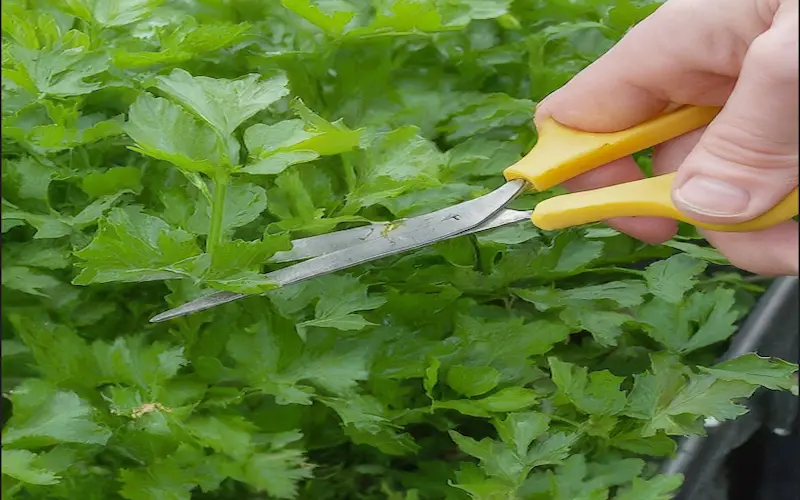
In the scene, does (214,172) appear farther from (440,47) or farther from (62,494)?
(440,47)

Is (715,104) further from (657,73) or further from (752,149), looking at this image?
(752,149)

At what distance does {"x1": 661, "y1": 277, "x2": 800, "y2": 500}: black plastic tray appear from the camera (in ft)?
2.70

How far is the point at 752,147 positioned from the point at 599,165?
22cm

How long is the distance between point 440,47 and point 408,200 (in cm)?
24

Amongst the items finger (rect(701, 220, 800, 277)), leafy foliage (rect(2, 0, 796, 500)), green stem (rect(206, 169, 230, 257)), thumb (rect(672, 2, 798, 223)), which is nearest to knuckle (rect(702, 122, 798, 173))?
thumb (rect(672, 2, 798, 223))

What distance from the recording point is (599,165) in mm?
709

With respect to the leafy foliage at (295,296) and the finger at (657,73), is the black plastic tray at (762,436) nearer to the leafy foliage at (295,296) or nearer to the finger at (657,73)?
the leafy foliage at (295,296)

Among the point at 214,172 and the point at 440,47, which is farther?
the point at 440,47

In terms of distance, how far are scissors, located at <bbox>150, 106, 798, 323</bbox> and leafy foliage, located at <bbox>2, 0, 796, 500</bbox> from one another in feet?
0.08

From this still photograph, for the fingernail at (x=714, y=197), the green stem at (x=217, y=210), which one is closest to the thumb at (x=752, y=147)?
Answer: the fingernail at (x=714, y=197)

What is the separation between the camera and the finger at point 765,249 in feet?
1.97

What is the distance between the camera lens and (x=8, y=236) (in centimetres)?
71

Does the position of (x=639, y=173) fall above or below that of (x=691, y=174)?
below

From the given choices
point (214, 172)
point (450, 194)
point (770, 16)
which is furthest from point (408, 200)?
point (770, 16)
